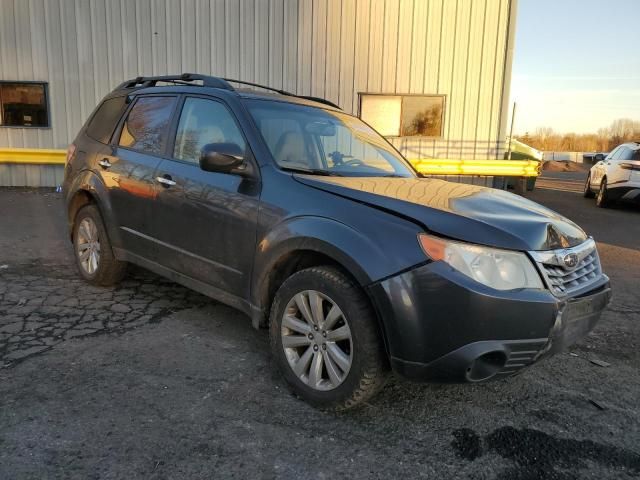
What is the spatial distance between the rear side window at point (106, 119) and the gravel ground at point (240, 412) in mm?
1554

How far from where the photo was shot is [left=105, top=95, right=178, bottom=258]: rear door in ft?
12.8

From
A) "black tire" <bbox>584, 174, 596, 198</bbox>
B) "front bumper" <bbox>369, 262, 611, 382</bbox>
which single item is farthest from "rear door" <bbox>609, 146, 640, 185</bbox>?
"front bumper" <bbox>369, 262, 611, 382</bbox>

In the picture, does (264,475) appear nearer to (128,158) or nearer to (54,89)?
(128,158)

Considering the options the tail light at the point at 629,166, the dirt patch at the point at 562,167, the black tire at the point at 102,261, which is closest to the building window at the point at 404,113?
the tail light at the point at 629,166

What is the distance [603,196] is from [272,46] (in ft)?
27.6

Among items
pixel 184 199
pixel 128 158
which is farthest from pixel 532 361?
pixel 128 158

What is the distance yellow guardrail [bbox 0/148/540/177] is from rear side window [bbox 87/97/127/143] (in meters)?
7.30

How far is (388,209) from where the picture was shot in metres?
2.59

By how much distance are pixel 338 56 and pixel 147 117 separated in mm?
7854

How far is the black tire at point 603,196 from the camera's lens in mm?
12008

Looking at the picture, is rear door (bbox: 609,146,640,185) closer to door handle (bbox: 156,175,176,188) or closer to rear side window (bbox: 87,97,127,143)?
rear side window (bbox: 87,97,127,143)

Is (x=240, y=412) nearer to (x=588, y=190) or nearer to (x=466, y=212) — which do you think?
(x=466, y=212)

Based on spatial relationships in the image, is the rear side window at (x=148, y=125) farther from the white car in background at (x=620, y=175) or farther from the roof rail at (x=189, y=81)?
the white car in background at (x=620, y=175)

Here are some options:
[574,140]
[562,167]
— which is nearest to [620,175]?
[562,167]
